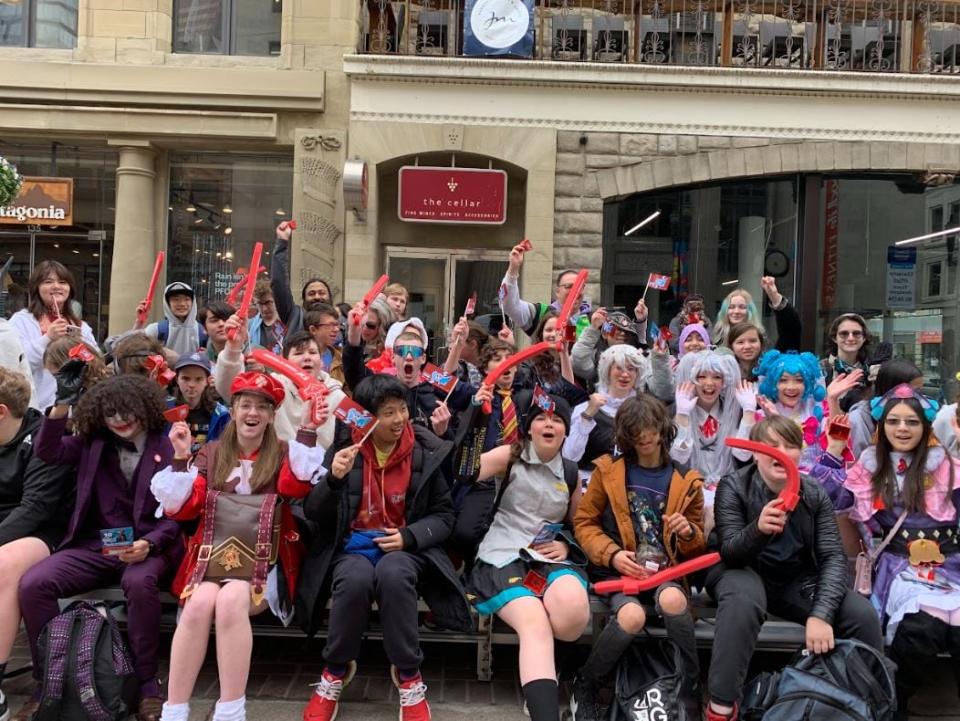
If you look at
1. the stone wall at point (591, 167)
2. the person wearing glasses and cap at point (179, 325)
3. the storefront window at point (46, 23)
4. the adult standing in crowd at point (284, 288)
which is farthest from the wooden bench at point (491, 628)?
the storefront window at point (46, 23)

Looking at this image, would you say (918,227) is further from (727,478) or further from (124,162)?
(124,162)

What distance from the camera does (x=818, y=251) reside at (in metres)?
11.3

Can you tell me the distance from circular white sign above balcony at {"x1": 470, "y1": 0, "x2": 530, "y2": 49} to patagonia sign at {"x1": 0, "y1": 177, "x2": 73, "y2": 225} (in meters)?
5.97

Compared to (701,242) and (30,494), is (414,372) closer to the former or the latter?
(30,494)

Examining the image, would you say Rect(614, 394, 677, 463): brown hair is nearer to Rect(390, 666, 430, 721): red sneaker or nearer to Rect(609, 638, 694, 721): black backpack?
Rect(609, 638, 694, 721): black backpack

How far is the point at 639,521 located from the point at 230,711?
2.04 metres

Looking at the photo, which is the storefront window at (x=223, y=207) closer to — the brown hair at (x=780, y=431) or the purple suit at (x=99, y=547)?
the purple suit at (x=99, y=547)

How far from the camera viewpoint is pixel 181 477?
374 cm

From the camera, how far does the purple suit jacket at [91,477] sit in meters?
3.93

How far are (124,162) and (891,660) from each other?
10.6 meters

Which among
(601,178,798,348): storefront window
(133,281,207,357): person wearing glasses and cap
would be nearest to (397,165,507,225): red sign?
(601,178,798,348): storefront window

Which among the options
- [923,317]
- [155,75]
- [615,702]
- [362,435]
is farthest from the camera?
[923,317]

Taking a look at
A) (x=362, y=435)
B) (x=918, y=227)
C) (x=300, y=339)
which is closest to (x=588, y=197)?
(x=918, y=227)

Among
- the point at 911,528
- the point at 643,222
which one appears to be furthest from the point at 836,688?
the point at 643,222
